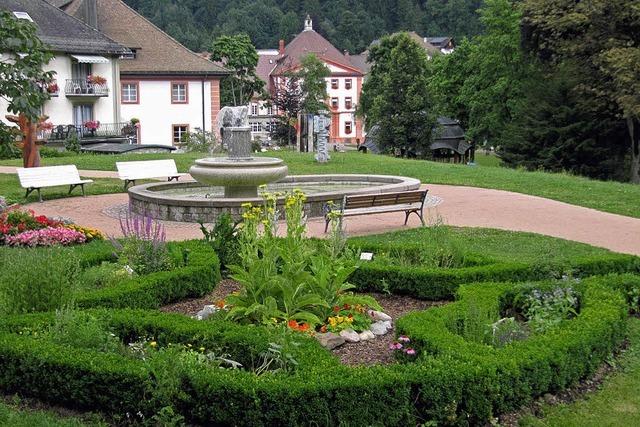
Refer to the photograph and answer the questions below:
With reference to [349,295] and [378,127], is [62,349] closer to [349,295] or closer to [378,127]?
[349,295]

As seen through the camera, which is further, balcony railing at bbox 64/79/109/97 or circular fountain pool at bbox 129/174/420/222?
balcony railing at bbox 64/79/109/97

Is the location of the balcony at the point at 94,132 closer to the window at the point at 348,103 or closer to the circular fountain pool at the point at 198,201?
the circular fountain pool at the point at 198,201

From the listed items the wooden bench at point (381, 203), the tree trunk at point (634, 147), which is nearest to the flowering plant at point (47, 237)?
the wooden bench at point (381, 203)

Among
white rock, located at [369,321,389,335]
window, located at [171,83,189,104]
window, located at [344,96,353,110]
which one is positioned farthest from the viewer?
window, located at [344,96,353,110]

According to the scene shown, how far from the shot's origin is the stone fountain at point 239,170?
14.8 metres

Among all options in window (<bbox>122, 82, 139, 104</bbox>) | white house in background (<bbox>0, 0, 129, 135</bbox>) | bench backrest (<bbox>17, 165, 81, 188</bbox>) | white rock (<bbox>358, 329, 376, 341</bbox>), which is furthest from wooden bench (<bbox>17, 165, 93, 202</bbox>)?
window (<bbox>122, 82, 139, 104</bbox>)

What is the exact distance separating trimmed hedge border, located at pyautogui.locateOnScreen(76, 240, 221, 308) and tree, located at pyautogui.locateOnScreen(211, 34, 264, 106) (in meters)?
51.2

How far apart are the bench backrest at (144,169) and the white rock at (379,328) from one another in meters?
12.4

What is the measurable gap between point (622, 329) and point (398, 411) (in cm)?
308

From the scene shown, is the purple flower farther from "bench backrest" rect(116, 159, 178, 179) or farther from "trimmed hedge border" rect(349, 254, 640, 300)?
"bench backrest" rect(116, 159, 178, 179)

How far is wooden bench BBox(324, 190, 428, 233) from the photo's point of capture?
13555mm

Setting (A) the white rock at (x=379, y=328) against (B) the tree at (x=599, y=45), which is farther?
(B) the tree at (x=599, y=45)

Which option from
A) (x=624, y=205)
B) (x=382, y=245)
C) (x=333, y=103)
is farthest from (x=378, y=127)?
(x=333, y=103)

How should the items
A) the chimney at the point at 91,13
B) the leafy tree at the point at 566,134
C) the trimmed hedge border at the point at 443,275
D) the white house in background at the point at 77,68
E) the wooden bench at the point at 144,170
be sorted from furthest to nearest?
1. the chimney at the point at 91,13
2. the white house in background at the point at 77,68
3. the leafy tree at the point at 566,134
4. the wooden bench at the point at 144,170
5. the trimmed hedge border at the point at 443,275
